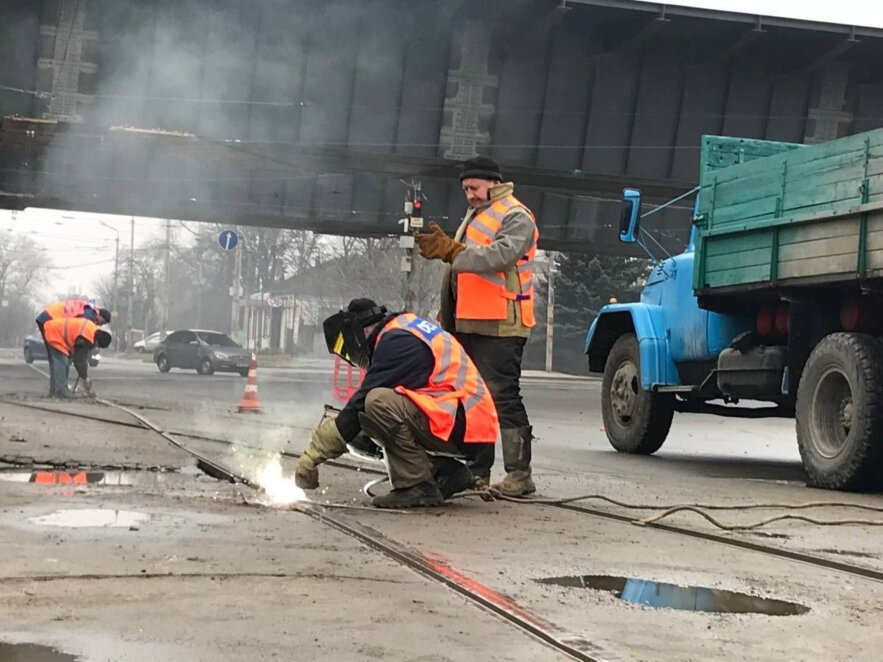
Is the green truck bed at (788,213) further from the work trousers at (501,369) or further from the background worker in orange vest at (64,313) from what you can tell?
the background worker in orange vest at (64,313)

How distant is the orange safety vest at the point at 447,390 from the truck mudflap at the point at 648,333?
5275mm

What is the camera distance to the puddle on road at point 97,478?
24.2ft

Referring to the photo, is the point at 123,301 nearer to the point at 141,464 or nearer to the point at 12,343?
the point at 12,343

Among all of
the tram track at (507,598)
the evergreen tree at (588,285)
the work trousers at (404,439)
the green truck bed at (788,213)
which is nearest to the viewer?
the tram track at (507,598)

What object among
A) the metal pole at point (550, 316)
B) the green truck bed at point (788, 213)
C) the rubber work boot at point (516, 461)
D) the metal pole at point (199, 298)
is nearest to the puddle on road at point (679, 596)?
the rubber work boot at point (516, 461)

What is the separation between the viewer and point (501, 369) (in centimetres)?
744

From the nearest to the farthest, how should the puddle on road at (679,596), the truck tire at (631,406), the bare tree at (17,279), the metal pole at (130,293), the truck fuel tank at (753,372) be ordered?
the puddle on road at (679,596)
the truck fuel tank at (753,372)
the truck tire at (631,406)
the metal pole at (130,293)
the bare tree at (17,279)

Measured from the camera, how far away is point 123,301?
304ft

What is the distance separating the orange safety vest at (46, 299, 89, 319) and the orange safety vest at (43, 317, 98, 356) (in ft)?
0.29

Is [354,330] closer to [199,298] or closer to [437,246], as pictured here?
[437,246]

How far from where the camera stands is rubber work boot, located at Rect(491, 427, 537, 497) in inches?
295

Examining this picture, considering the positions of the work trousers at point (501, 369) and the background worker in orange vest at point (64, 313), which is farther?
the background worker in orange vest at point (64, 313)

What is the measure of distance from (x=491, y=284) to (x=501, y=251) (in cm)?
23

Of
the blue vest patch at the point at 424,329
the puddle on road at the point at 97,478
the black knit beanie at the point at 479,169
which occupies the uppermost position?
the black knit beanie at the point at 479,169
